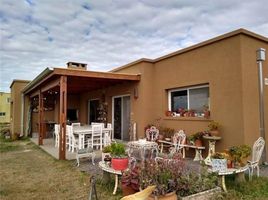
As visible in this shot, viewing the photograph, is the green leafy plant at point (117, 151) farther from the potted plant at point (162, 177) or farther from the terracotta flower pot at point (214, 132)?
the terracotta flower pot at point (214, 132)

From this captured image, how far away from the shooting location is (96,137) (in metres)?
9.05

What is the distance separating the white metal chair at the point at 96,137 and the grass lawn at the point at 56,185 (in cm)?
187

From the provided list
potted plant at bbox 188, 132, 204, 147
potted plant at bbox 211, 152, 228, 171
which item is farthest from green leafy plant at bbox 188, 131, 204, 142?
potted plant at bbox 211, 152, 228, 171

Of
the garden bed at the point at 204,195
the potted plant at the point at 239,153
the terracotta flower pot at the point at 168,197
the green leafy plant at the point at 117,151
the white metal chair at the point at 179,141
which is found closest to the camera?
the terracotta flower pot at the point at 168,197

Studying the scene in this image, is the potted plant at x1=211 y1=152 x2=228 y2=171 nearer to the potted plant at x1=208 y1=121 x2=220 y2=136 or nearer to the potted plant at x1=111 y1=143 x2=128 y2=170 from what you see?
the potted plant at x1=111 y1=143 x2=128 y2=170

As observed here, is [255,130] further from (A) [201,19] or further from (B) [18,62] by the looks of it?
(B) [18,62]

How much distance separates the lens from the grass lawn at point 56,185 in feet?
13.9

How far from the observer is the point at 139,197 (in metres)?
2.69

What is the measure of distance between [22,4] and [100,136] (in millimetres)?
5178

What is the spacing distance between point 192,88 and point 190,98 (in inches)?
13.7

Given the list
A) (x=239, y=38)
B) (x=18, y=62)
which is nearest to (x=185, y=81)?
(x=239, y=38)

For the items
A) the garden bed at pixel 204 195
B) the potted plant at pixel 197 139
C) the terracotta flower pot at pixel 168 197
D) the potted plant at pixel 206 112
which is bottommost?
the garden bed at pixel 204 195

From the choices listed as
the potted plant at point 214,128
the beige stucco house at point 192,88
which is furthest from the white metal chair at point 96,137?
the potted plant at point 214,128

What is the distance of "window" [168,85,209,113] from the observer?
7.49m
